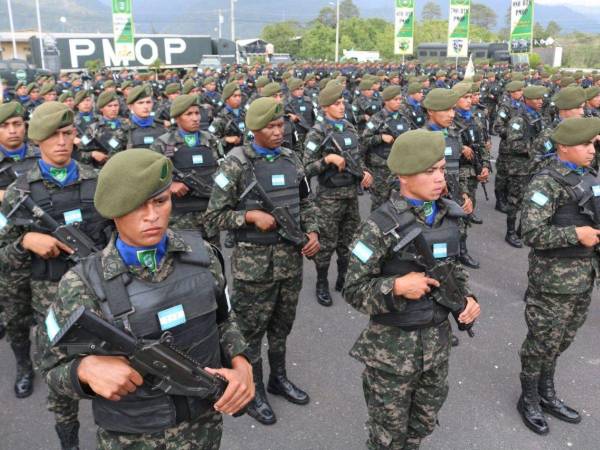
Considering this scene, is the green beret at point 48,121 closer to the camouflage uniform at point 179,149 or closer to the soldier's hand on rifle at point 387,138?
the camouflage uniform at point 179,149

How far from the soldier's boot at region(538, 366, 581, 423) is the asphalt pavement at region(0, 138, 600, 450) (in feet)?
0.23

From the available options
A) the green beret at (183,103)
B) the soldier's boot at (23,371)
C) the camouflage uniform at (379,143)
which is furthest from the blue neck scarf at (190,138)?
the camouflage uniform at (379,143)

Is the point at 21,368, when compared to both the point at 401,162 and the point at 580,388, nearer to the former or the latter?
the point at 401,162

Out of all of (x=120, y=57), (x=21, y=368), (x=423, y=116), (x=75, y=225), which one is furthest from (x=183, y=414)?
(x=120, y=57)

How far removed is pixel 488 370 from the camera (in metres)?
4.45

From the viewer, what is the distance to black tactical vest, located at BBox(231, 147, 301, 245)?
146 inches

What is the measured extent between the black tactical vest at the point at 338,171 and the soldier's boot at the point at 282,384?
220 cm

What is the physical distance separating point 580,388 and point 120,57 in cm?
1156

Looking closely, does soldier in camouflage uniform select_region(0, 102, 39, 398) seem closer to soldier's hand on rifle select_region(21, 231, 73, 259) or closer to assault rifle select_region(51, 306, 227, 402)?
soldier's hand on rifle select_region(21, 231, 73, 259)

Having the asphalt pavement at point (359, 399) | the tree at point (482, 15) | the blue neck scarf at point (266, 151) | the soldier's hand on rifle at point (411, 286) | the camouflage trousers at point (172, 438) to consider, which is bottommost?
the asphalt pavement at point (359, 399)

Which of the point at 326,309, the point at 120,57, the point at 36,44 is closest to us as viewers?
the point at 326,309

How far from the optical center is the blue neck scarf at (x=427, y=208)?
280 centimetres

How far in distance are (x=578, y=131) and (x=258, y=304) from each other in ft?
8.49

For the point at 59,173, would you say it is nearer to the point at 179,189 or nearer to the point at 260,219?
the point at 260,219
